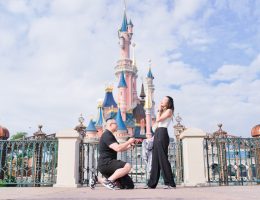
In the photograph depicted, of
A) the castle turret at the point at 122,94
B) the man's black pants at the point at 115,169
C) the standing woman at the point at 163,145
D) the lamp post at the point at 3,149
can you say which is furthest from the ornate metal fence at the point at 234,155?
the castle turret at the point at 122,94

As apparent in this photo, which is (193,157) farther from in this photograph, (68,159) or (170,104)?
(68,159)

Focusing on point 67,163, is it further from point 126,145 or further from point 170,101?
point 170,101

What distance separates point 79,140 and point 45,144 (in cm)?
104

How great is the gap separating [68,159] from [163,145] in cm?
295

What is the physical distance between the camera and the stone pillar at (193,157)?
7105mm

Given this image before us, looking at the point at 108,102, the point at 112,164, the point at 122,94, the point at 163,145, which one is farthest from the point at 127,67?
the point at 112,164

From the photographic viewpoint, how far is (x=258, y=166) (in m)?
8.83

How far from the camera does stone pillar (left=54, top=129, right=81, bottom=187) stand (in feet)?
23.5

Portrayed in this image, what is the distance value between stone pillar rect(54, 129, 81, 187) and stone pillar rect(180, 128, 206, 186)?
9.17ft

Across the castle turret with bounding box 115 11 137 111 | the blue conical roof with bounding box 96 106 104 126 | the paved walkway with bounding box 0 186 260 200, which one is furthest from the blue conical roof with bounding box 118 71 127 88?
the paved walkway with bounding box 0 186 260 200

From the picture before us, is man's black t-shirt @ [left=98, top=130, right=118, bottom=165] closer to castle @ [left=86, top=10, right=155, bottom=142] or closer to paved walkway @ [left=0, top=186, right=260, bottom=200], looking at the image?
paved walkway @ [left=0, top=186, right=260, bottom=200]

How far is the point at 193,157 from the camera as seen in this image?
7273 mm

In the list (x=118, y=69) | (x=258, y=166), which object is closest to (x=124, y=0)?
(x=118, y=69)

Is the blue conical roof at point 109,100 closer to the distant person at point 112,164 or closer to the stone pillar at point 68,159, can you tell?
the stone pillar at point 68,159
